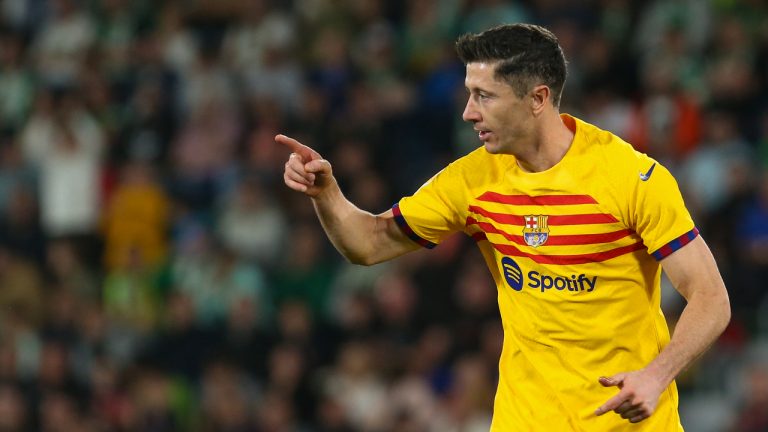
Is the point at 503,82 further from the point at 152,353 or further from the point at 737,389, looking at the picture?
the point at 152,353

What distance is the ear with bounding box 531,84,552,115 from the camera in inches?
186

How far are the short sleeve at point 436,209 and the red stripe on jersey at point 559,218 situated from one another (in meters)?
0.07

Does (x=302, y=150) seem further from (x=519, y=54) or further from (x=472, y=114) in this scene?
(x=519, y=54)

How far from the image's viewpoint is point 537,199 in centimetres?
478

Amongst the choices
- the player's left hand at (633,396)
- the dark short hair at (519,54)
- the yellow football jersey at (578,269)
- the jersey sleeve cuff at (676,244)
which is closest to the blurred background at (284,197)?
the yellow football jersey at (578,269)

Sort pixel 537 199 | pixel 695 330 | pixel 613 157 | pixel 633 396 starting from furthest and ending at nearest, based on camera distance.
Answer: pixel 537 199 < pixel 613 157 < pixel 695 330 < pixel 633 396

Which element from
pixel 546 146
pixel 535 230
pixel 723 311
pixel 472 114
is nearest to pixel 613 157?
pixel 546 146

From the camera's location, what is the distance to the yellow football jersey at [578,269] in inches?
182

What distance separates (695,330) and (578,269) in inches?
18.6

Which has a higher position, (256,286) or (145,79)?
(145,79)

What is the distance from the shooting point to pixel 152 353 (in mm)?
11195

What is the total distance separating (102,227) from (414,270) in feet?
11.3

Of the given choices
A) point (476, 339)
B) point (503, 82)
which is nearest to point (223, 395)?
point (476, 339)

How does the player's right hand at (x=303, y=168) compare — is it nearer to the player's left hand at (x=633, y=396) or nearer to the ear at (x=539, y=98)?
Result: the ear at (x=539, y=98)
